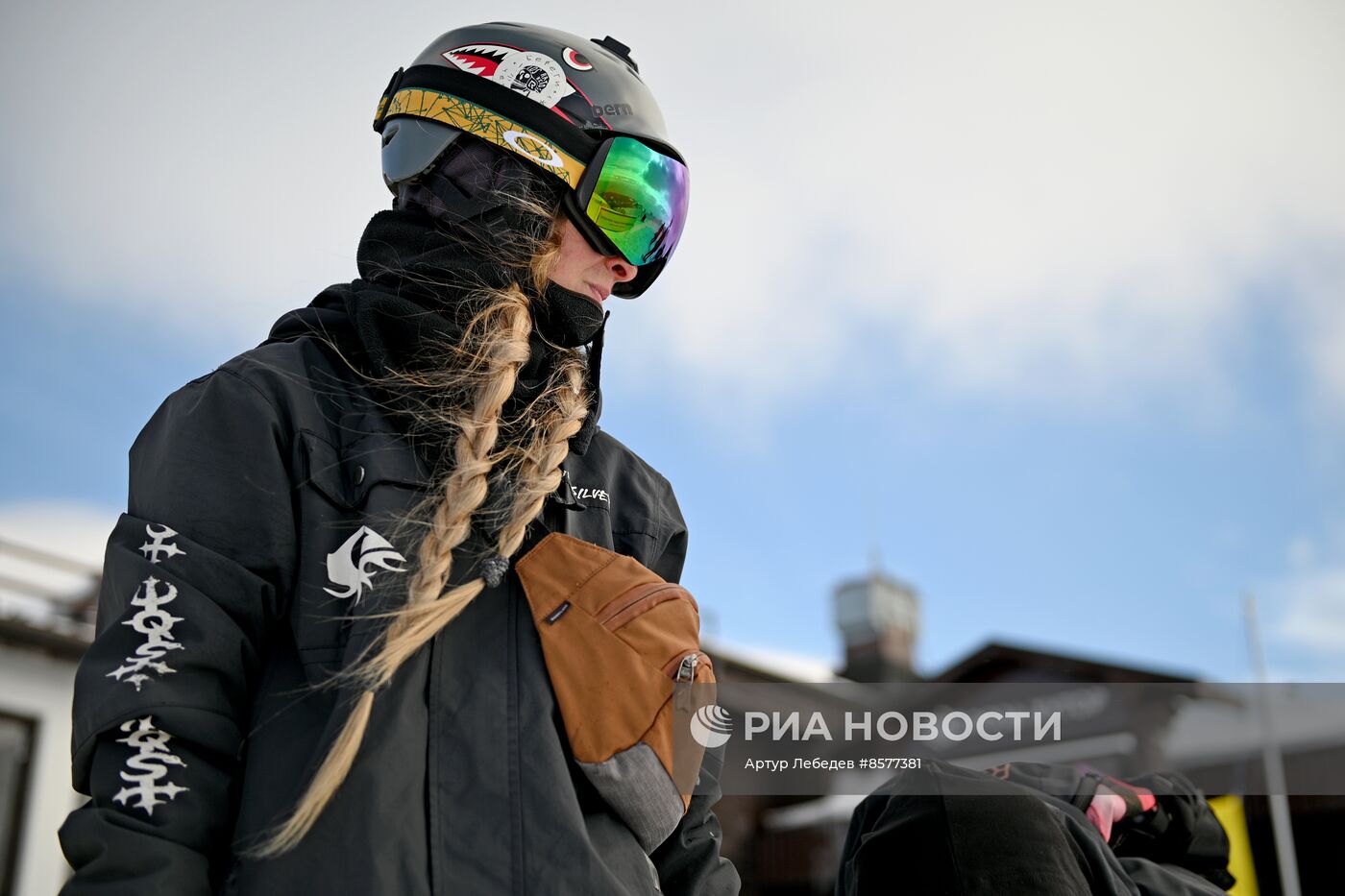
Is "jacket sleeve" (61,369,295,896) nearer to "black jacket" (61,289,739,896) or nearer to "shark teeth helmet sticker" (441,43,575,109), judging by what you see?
"black jacket" (61,289,739,896)

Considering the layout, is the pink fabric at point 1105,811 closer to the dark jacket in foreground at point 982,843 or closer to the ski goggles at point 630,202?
the dark jacket in foreground at point 982,843

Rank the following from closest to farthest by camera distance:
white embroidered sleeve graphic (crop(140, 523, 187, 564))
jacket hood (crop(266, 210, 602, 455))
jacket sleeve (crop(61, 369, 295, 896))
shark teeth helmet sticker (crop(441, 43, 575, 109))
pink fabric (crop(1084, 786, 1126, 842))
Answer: jacket sleeve (crop(61, 369, 295, 896)) → white embroidered sleeve graphic (crop(140, 523, 187, 564)) → jacket hood (crop(266, 210, 602, 455)) → shark teeth helmet sticker (crop(441, 43, 575, 109)) → pink fabric (crop(1084, 786, 1126, 842))

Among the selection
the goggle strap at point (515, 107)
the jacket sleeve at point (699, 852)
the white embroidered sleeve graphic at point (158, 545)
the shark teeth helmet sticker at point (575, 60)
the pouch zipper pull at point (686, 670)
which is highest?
the shark teeth helmet sticker at point (575, 60)

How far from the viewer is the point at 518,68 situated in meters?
2.22

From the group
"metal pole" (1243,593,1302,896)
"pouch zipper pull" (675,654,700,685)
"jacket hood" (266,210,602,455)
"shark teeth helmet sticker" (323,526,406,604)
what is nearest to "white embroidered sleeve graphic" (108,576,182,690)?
"shark teeth helmet sticker" (323,526,406,604)

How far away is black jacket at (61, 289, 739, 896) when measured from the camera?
4.51ft

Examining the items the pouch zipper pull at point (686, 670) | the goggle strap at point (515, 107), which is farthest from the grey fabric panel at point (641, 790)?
the goggle strap at point (515, 107)

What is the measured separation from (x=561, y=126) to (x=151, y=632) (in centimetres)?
121

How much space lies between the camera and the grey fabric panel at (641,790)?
1.59m

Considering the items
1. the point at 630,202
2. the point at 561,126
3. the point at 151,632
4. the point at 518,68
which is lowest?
the point at 151,632

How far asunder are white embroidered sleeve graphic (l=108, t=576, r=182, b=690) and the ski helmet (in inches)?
38.6

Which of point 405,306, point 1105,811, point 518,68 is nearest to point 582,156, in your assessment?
point 518,68

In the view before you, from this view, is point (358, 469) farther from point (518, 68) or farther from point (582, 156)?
point (518, 68)

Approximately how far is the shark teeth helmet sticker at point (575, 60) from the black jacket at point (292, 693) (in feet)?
2.97
